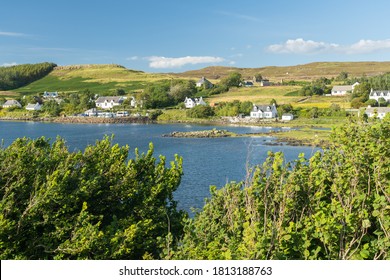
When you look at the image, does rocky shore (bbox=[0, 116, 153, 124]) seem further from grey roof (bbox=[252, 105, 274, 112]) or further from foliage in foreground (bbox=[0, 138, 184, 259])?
foliage in foreground (bbox=[0, 138, 184, 259])

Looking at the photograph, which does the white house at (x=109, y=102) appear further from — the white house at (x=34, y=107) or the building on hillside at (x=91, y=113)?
the white house at (x=34, y=107)

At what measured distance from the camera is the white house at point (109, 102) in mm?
148625

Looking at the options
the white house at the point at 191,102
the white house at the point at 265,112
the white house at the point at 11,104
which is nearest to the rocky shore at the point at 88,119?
the white house at the point at 191,102

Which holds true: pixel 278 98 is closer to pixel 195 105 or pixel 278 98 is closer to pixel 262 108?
pixel 262 108

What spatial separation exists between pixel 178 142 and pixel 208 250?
2586 inches

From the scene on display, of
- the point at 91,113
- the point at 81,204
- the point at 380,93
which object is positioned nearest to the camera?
the point at 81,204

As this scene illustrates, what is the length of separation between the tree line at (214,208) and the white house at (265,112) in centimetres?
10522

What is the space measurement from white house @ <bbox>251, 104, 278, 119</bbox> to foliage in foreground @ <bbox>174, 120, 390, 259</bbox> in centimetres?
10789

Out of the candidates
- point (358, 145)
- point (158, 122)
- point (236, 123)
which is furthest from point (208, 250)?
point (158, 122)

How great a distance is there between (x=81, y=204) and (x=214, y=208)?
13.7ft

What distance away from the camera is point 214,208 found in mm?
12102

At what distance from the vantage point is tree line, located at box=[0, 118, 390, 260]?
336 inches

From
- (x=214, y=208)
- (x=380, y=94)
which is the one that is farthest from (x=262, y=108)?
(x=214, y=208)
